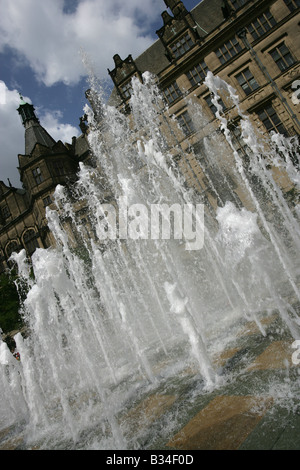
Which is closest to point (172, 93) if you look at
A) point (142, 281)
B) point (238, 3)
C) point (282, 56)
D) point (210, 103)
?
point (210, 103)

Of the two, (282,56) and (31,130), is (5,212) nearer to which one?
(31,130)

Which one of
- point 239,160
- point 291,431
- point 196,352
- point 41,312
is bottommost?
point 291,431

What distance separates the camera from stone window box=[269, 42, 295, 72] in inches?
765

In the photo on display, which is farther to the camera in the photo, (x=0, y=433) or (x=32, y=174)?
(x=32, y=174)

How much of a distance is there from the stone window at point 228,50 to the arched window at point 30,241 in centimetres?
2465

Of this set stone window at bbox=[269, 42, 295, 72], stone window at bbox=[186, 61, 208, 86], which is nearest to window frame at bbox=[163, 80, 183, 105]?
stone window at bbox=[186, 61, 208, 86]

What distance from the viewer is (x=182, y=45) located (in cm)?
2302

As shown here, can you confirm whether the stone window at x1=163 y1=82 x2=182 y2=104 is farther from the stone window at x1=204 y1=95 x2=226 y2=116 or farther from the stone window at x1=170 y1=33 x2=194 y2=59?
the stone window at x1=204 y1=95 x2=226 y2=116

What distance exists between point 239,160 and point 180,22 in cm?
1376

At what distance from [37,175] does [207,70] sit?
19.4 metres

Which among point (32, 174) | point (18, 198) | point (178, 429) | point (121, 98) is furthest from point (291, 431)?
point (18, 198)

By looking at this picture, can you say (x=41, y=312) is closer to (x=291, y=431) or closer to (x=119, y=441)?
(x=119, y=441)
